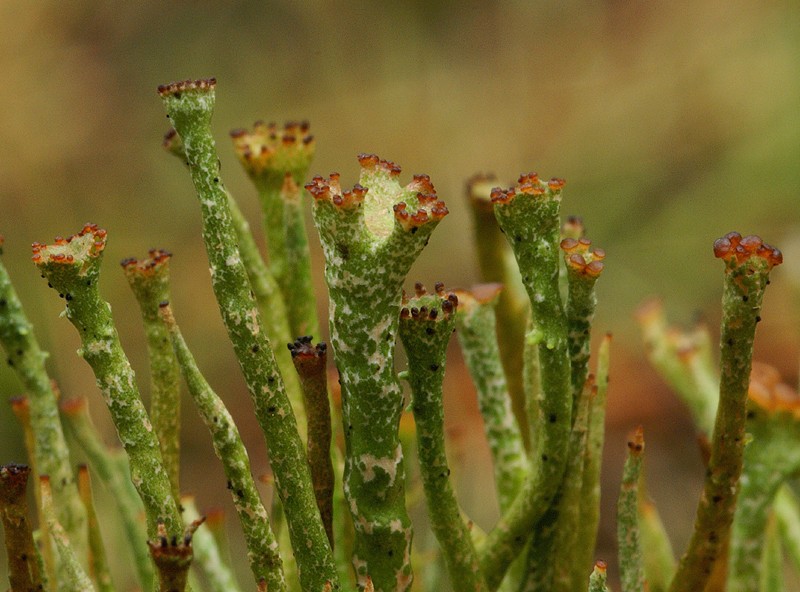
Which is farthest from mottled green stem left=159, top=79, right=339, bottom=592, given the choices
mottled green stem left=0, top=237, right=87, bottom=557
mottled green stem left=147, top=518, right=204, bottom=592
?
mottled green stem left=0, top=237, right=87, bottom=557

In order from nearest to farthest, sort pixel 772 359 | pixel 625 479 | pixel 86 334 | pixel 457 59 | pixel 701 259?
pixel 86 334 < pixel 625 479 < pixel 772 359 < pixel 701 259 < pixel 457 59

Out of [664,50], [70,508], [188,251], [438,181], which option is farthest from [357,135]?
[70,508]

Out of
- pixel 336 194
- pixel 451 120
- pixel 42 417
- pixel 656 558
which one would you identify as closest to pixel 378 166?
pixel 336 194

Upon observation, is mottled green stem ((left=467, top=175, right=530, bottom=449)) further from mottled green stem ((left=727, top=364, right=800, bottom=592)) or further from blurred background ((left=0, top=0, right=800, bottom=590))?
blurred background ((left=0, top=0, right=800, bottom=590))

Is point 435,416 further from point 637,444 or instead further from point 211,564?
point 211,564

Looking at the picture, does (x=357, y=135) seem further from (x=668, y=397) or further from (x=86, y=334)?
(x=86, y=334)
